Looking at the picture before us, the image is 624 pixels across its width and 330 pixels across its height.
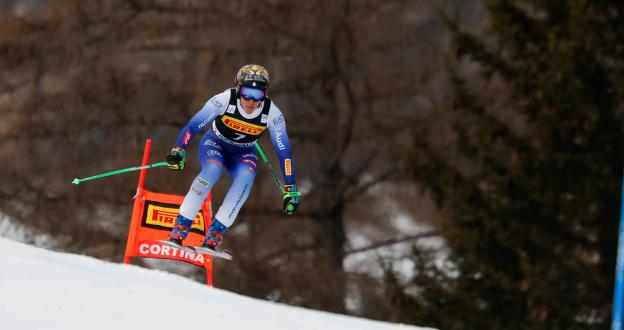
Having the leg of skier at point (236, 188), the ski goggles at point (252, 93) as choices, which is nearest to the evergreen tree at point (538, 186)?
the leg of skier at point (236, 188)

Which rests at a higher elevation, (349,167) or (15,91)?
(15,91)

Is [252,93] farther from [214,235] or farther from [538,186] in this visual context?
[538,186]

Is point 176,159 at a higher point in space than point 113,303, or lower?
higher

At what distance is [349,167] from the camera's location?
72.6 ft

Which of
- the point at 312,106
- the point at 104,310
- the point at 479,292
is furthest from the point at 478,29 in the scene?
the point at 104,310

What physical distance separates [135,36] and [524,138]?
8488 mm

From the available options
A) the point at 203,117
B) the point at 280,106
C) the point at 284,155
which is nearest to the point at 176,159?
the point at 203,117

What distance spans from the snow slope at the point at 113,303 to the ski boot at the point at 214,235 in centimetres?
35

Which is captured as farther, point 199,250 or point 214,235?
point 214,235

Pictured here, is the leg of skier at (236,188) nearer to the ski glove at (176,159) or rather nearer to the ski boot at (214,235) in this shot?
the ski boot at (214,235)

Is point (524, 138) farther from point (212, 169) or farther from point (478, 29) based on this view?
point (212, 169)

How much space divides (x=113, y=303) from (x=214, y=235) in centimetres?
192

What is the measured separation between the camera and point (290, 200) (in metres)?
8.81

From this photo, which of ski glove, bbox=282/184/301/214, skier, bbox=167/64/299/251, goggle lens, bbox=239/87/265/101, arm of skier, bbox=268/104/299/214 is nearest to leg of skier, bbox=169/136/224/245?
skier, bbox=167/64/299/251
